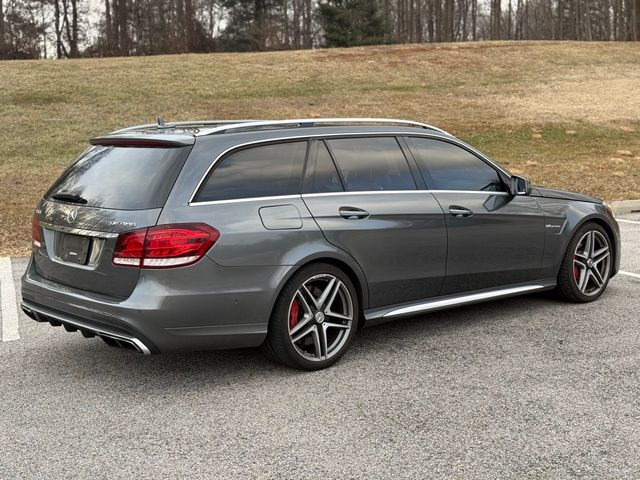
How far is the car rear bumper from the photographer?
4.23m

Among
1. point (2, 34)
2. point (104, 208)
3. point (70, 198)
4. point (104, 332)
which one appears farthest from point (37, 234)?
point (2, 34)

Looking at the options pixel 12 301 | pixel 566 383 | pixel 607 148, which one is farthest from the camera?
pixel 607 148

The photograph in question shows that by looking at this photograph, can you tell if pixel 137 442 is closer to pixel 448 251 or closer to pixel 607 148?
pixel 448 251

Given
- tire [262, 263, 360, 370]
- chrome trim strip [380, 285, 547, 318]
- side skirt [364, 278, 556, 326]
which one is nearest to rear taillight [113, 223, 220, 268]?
tire [262, 263, 360, 370]

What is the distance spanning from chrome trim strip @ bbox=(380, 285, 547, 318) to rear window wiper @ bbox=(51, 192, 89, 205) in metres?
2.06

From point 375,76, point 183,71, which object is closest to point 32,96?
point 183,71

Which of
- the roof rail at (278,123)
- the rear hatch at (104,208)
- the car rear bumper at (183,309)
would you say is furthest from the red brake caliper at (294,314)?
the roof rail at (278,123)

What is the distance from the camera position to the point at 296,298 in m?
4.71

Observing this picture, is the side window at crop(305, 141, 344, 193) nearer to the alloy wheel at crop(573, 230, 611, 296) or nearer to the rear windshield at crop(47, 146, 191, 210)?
the rear windshield at crop(47, 146, 191, 210)

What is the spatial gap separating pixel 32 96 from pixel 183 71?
680 centimetres

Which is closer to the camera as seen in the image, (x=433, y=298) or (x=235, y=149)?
(x=235, y=149)

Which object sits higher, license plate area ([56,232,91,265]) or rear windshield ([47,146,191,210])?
rear windshield ([47,146,191,210])

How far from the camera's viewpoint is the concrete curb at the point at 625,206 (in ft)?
41.4

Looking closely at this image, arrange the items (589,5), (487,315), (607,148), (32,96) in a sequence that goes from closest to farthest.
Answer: (487,315)
(607,148)
(32,96)
(589,5)
